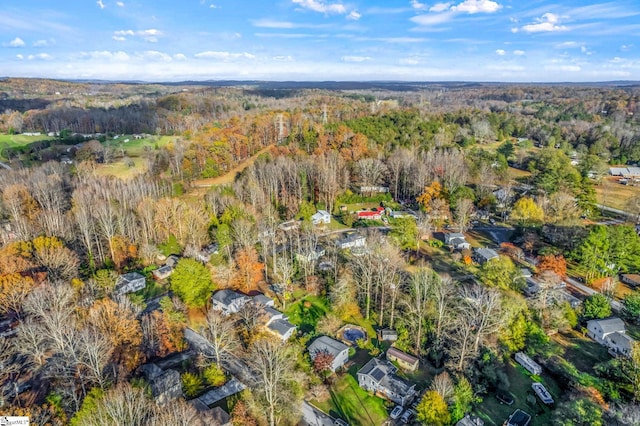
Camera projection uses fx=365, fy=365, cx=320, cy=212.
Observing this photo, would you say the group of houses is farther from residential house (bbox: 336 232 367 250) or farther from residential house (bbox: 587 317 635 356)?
residential house (bbox: 587 317 635 356)

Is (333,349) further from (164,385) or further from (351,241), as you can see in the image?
(351,241)

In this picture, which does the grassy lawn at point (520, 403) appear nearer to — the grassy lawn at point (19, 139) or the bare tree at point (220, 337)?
the bare tree at point (220, 337)

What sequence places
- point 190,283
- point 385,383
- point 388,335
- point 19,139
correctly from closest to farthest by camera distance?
point 385,383 → point 388,335 → point 190,283 → point 19,139

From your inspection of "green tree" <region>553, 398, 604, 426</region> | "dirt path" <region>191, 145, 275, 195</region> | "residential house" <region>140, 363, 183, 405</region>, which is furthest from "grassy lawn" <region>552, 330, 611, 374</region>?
"dirt path" <region>191, 145, 275, 195</region>

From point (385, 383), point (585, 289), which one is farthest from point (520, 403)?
point (585, 289)

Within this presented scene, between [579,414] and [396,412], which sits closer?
[579,414]
